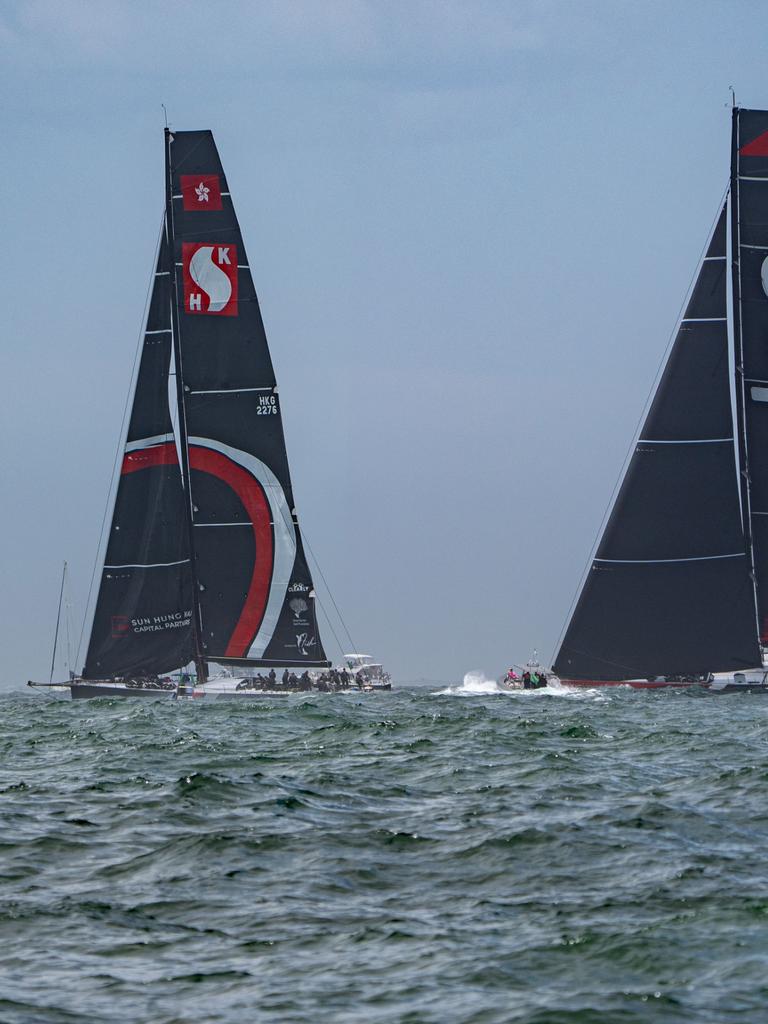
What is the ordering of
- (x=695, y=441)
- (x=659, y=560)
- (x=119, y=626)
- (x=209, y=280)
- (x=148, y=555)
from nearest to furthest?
(x=659, y=560)
(x=695, y=441)
(x=119, y=626)
(x=148, y=555)
(x=209, y=280)

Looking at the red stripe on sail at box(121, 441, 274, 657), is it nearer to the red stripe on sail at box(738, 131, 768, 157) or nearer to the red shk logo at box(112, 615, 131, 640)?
the red shk logo at box(112, 615, 131, 640)

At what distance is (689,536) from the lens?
2024 inches

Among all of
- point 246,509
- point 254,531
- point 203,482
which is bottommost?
point 254,531

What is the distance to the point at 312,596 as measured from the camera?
55.2 meters

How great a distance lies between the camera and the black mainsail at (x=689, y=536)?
5131cm

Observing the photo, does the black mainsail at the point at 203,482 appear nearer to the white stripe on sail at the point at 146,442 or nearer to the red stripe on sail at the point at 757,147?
the white stripe on sail at the point at 146,442

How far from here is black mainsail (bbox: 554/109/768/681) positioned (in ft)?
168

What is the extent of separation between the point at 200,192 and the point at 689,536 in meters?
22.7

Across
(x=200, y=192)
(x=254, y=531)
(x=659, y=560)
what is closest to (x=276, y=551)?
(x=254, y=531)

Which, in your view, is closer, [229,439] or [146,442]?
[146,442]

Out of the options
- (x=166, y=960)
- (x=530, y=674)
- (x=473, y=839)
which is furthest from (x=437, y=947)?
(x=530, y=674)

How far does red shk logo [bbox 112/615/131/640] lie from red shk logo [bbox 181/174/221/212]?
1581 centimetres

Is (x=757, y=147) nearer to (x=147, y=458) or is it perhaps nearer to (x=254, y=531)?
(x=254, y=531)

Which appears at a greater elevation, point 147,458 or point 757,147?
point 757,147
